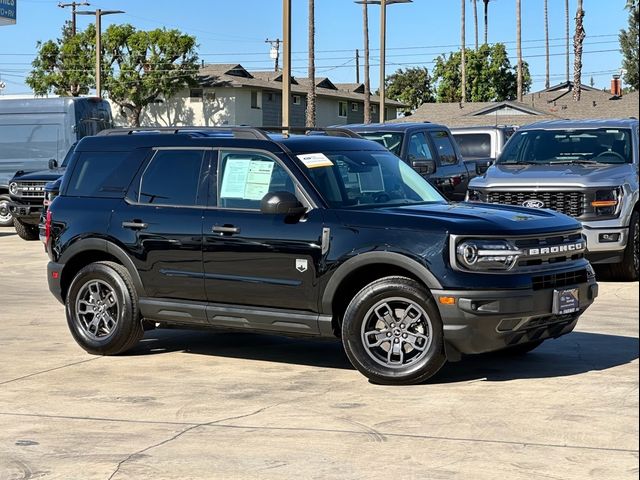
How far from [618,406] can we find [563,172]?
7363 millimetres

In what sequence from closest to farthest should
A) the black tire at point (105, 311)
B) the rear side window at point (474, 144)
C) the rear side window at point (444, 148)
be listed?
1. the black tire at point (105, 311)
2. the rear side window at point (444, 148)
3. the rear side window at point (474, 144)

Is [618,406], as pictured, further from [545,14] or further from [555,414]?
[545,14]

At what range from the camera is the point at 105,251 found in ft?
31.7

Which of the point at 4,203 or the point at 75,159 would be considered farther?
the point at 4,203

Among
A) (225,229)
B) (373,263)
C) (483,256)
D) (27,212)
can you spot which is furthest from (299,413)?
(27,212)

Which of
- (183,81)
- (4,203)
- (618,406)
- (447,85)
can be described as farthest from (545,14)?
(618,406)

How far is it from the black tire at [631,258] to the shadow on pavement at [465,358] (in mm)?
4237

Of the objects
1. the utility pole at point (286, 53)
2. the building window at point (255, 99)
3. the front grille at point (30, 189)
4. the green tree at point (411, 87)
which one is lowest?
the front grille at point (30, 189)

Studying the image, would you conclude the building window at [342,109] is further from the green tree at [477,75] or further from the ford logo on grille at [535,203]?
the ford logo on grille at [535,203]

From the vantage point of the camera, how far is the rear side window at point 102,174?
9.73 meters

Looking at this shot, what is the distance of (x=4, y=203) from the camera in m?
27.8

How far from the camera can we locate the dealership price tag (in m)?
8.35

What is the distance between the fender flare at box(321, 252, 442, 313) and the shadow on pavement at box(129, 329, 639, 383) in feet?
2.80

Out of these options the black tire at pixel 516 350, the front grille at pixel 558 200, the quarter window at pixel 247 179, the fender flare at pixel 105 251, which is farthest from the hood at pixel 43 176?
the black tire at pixel 516 350
